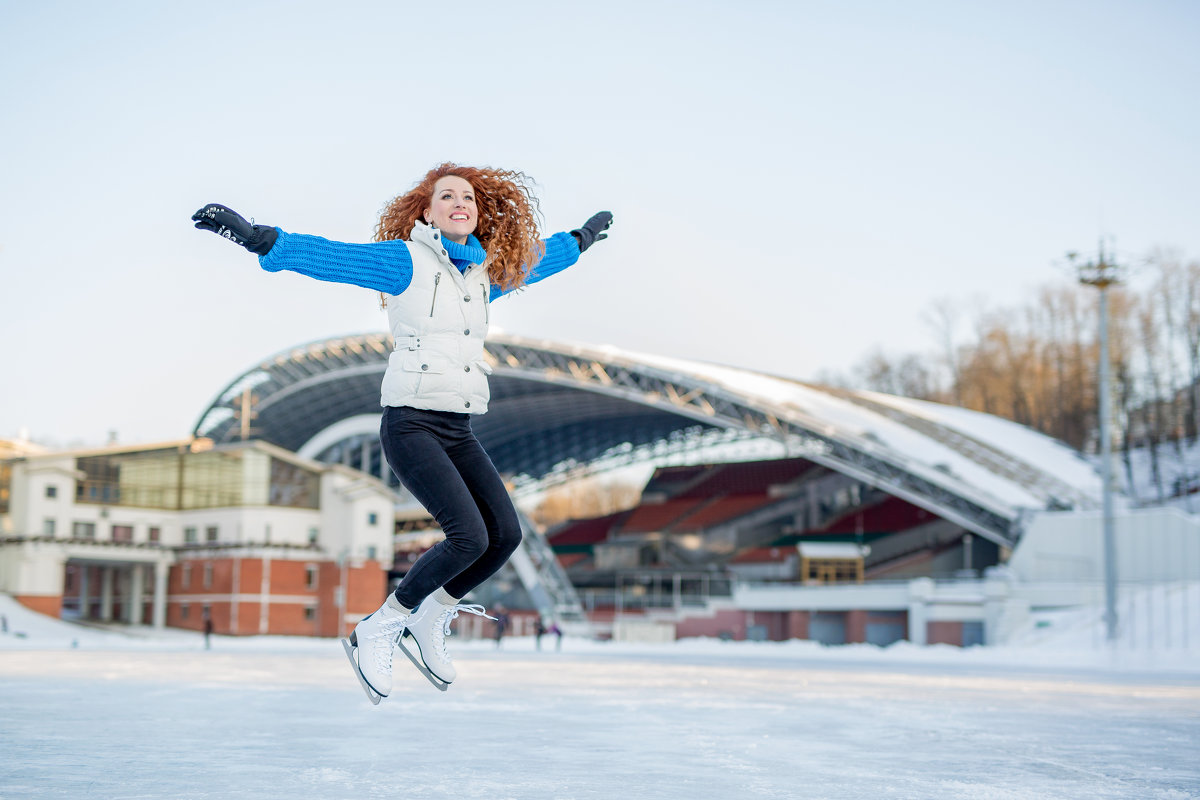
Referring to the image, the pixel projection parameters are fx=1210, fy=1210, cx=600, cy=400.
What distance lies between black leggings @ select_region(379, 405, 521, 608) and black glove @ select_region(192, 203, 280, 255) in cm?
91

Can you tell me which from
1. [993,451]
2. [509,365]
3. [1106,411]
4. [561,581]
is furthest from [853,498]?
[1106,411]

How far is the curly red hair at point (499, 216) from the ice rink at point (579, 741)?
2.44 metres

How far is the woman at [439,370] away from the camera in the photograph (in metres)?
5.17

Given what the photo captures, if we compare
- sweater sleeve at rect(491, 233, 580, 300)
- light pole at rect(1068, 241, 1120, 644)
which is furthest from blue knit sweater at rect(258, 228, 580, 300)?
light pole at rect(1068, 241, 1120, 644)

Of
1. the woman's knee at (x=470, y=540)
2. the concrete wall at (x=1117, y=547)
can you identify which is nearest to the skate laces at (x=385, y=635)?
the woman's knee at (x=470, y=540)

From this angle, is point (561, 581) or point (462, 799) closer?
point (462, 799)

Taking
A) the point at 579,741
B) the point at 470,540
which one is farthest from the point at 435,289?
the point at 579,741

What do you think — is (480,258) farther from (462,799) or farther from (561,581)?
(561,581)

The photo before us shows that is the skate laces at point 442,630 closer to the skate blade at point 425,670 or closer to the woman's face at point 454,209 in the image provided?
the skate blade at point 425,670

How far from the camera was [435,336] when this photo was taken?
5.36m

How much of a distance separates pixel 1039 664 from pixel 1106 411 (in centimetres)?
720

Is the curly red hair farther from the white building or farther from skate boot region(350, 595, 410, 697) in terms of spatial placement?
the white building

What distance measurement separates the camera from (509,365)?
5178 cm

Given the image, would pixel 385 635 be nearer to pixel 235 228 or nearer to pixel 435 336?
pixel 435 336
